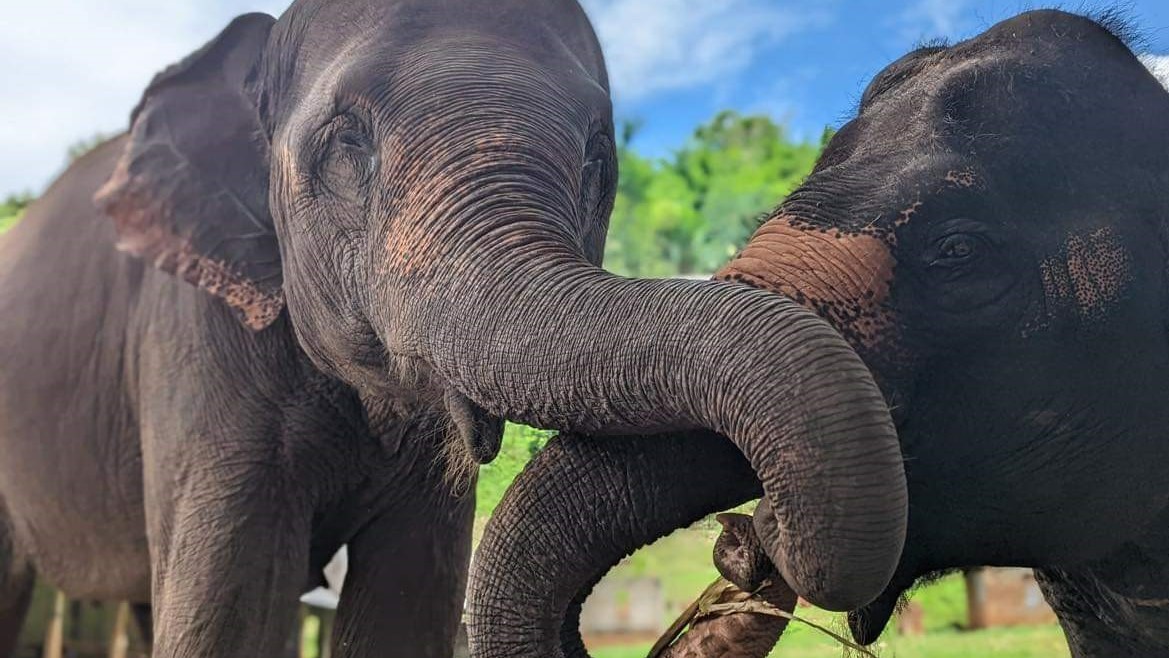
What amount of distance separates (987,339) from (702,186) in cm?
2026

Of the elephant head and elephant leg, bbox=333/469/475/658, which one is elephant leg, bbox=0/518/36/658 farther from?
the elephant head

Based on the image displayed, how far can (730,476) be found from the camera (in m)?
2.05

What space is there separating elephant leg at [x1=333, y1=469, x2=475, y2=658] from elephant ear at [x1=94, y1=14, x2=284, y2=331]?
2.12ft

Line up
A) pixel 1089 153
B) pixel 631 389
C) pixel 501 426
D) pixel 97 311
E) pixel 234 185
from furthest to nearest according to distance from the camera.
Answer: pixel 97 311, pixel 234 185, pixel 501 426, pixel 1089 153, pixel 631 389

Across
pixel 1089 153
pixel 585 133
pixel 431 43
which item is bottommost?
pixel 1089 153

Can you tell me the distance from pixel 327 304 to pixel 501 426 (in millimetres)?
561

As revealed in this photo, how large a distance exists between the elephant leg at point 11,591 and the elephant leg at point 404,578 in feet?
4.41

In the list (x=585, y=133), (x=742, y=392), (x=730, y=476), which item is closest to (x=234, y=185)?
(x=585, y=133)

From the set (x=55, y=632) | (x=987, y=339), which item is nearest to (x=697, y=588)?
(x=987, y=339)

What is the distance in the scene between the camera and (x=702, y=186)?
22250 mm

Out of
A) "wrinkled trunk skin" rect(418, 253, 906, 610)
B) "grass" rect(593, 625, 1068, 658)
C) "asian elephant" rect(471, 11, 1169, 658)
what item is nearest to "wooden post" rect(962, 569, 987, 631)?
"grass" rect(593, 625, 1068, 658)

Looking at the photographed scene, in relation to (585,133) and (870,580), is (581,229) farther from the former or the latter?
(870,580)

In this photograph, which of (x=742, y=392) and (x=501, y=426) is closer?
(x=742, y=392)

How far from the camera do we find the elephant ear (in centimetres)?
309
